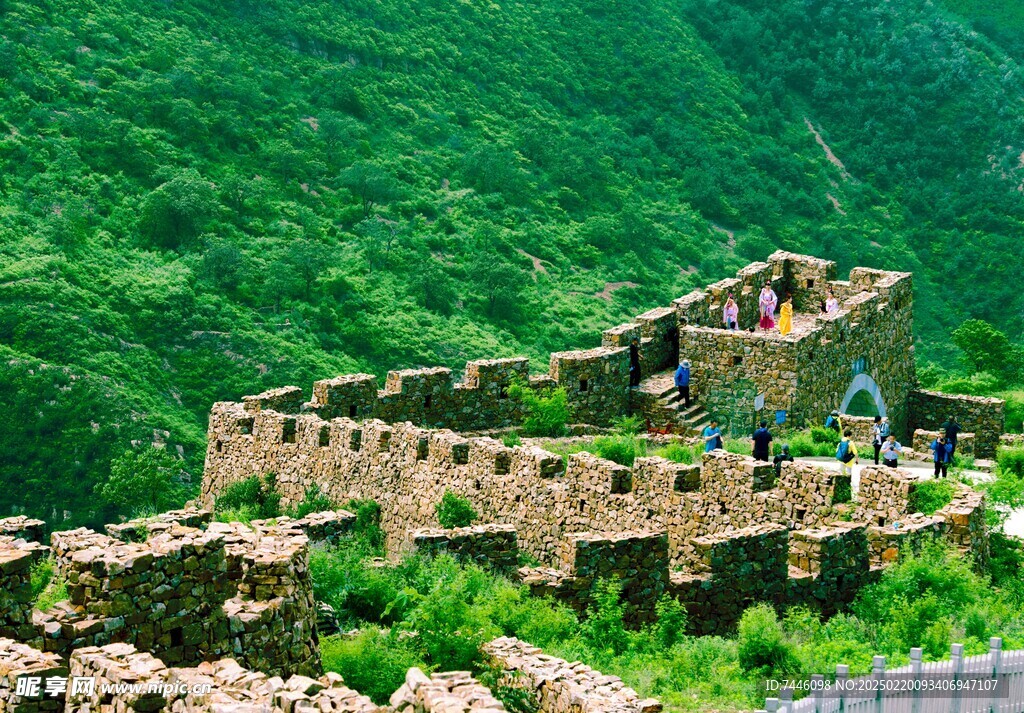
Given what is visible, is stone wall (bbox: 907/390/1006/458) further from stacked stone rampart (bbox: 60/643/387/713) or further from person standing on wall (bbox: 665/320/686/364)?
stacked stone rampart (bbox: 60/643/387/713)

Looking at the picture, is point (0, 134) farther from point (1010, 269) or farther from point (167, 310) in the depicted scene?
point (1010, 269)

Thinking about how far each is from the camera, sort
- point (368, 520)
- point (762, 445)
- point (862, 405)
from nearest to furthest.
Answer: point (368, 520) < point (762, 445) < point (862, 405)

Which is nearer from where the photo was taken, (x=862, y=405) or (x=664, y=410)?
(x=664, y=410)

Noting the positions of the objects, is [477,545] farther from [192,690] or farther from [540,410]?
[192,690]

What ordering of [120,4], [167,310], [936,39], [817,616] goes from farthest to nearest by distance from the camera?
[936,39], [120,4], [167,310], [817,616]

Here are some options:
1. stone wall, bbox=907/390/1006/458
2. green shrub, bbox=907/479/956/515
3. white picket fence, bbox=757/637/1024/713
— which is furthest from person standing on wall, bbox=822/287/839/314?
white picket fence, bbox=757/637/1024/713

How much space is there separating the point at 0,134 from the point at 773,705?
60934 millimetres

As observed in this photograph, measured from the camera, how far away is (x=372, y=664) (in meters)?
20.7

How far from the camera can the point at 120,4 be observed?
3285 inches

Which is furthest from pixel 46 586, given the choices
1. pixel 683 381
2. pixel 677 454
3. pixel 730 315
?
pixel 730 315

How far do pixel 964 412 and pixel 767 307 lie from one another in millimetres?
5947

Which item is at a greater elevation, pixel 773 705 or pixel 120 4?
pixel 120 4

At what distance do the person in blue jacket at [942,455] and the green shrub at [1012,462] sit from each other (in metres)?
1.11

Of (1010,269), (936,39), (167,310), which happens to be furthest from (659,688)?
(936,39)
